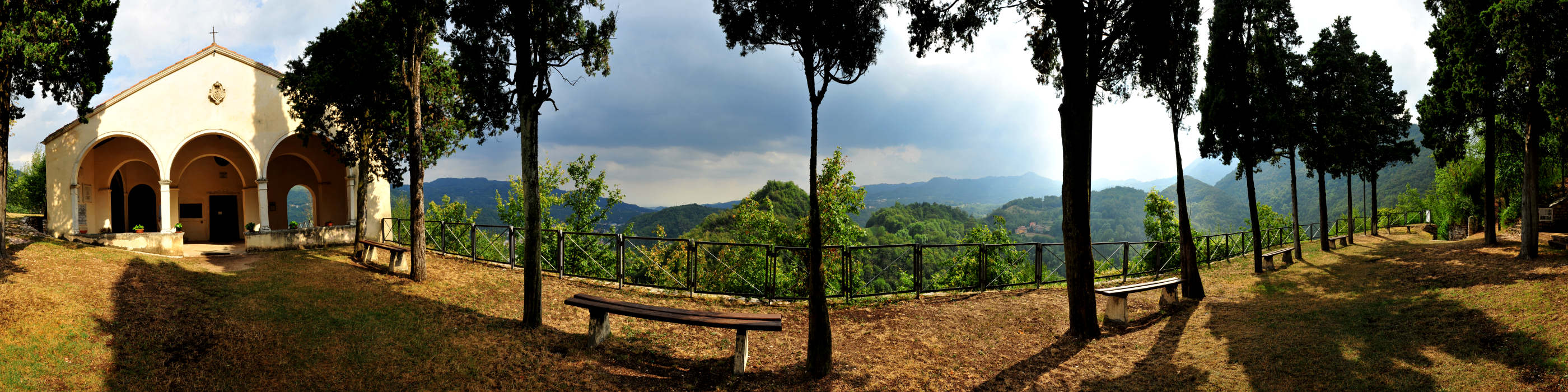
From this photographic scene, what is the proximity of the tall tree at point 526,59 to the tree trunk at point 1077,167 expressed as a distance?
6.54 m

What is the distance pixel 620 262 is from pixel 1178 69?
10504 mm

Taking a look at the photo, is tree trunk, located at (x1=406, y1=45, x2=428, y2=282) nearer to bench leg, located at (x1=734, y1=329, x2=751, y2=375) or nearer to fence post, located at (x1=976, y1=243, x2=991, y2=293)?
bench leg, located at (x1=734, y1=329, x2=751, y2=375)

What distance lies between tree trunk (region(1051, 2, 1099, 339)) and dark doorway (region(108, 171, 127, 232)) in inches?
1060

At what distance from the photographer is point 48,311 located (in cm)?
621

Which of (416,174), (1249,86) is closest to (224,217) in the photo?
(416,174)

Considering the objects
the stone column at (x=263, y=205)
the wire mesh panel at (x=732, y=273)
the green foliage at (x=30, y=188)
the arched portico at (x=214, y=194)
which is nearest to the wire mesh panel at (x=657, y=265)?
the wire mesh panel at (x=732, y=273)

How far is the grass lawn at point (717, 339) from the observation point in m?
5.15

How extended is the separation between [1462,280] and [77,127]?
2892cm

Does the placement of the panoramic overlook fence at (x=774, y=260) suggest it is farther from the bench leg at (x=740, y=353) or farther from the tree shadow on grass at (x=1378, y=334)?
the tree shadow on grass at (x=1378, y=334)

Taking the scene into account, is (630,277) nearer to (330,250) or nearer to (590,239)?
(330,250)

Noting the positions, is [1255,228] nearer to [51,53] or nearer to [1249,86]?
[1249,86]

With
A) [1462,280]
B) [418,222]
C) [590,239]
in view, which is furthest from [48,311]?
[1462,280]

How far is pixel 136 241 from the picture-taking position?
43.8 feet

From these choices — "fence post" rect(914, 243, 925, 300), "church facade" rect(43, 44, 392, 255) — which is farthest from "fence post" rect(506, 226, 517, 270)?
"fence post" rect(914, 243, 925, 300)
